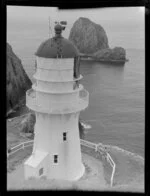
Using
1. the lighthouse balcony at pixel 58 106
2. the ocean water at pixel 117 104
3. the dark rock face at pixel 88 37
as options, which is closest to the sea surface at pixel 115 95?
the ocean water at pixel 117 104

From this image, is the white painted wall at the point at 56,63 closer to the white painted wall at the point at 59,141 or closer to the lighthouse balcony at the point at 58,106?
the lighthouse balcony at the point at 58,106

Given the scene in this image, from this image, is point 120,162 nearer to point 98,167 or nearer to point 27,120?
point 98,167

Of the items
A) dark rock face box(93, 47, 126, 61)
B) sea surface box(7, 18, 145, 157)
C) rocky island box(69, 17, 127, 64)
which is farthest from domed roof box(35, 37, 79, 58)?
dark rock face box(93, 47, 126, 61)

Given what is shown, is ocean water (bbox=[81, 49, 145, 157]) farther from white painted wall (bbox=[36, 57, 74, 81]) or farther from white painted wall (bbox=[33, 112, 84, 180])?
white painted wall (bbox=[36, 57, 74, 81])

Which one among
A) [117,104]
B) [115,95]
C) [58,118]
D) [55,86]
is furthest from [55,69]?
[115,95]

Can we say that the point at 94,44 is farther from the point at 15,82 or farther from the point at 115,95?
the point at 15,82
